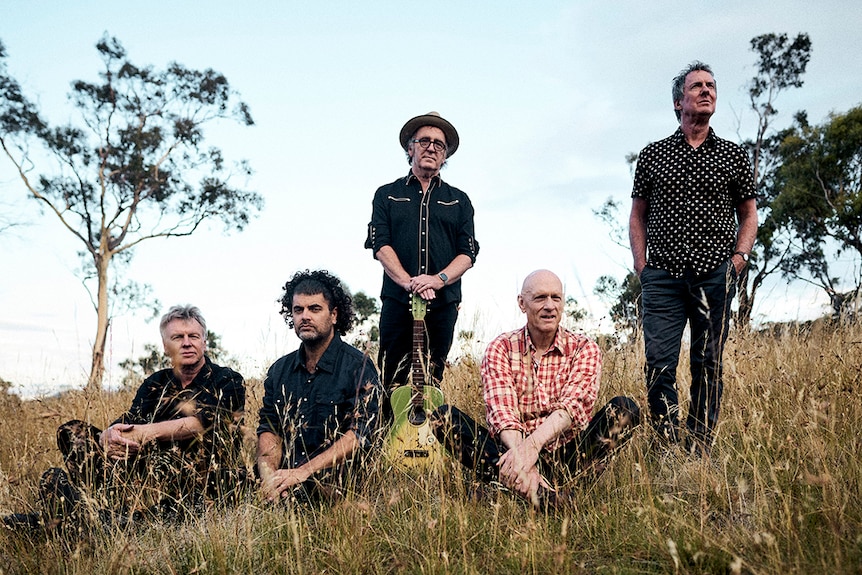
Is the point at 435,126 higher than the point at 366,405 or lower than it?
higher

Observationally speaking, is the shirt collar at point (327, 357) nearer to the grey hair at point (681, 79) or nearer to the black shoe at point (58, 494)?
the black shoe at point (58, 494)

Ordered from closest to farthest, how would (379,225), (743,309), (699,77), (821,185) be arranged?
1. (699,77)
2. (379,225)
3. (743,309)
4. (821,185)

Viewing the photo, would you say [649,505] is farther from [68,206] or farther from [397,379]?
[68,206]

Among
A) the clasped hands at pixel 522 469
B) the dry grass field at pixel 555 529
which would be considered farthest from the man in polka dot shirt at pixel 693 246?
the clasped hands at pixel 522 469

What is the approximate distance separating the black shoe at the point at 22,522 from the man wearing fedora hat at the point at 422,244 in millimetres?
2055

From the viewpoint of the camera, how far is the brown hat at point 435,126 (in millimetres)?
4945

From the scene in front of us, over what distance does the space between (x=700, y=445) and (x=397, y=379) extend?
196 centimetres

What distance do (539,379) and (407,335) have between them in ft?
4.24

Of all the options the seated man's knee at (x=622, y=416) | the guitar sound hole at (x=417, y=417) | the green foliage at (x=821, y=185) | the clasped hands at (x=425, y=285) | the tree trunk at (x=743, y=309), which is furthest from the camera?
the green foliage at (x=821, y=185)

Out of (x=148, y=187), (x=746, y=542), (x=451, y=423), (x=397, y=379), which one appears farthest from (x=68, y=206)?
(x=746, y=542)

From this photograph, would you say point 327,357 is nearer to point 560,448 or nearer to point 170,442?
point 170,442

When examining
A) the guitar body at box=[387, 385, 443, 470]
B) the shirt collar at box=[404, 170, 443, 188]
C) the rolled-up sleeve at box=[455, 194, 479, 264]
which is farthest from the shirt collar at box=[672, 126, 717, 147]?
the guitar body at box=[387, 385, 443, 470]

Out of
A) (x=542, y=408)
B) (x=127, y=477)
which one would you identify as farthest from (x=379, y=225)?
(x=127, y=477)

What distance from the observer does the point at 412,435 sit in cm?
428
